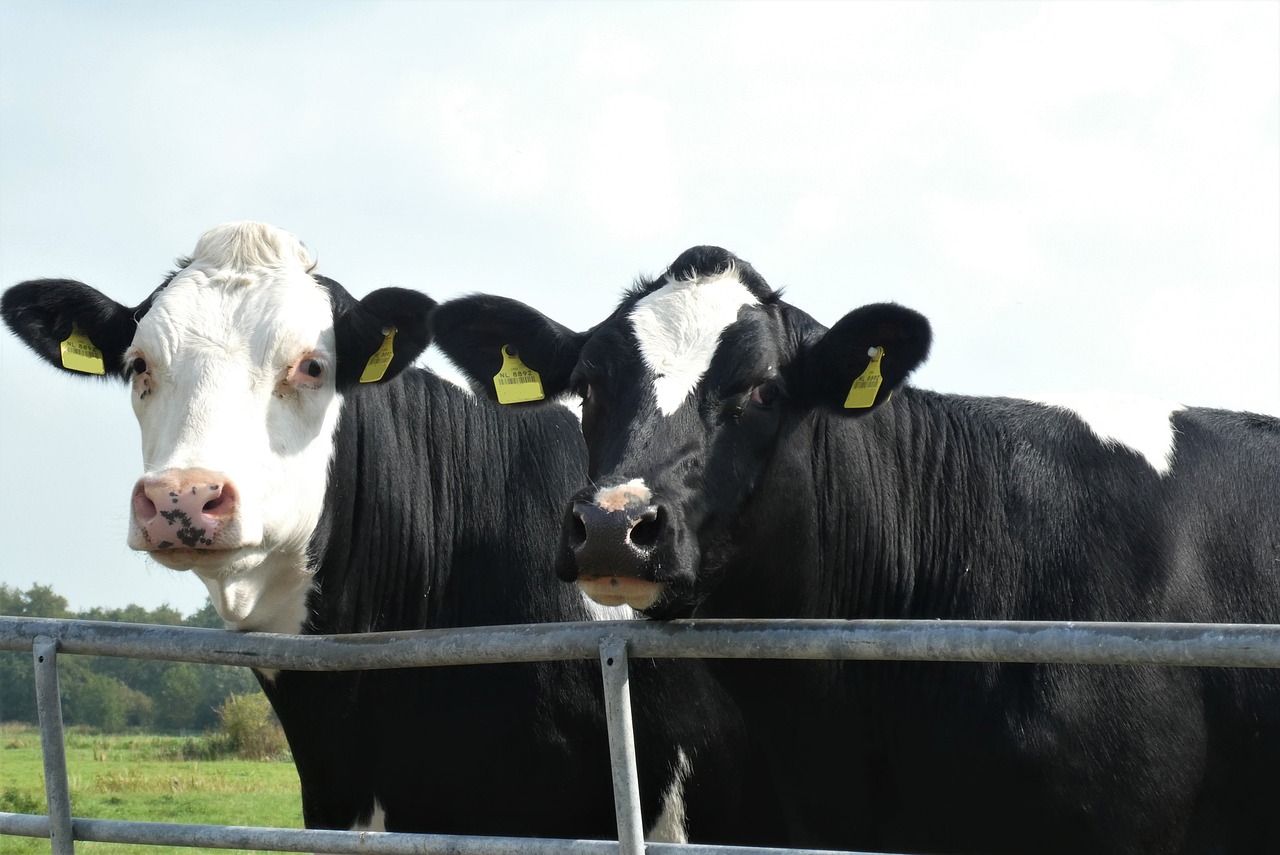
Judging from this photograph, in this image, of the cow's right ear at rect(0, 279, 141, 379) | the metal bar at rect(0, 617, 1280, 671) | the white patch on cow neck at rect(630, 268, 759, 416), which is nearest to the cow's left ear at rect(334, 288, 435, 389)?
the cow's right ear at rect(0, 279, 141, 379)

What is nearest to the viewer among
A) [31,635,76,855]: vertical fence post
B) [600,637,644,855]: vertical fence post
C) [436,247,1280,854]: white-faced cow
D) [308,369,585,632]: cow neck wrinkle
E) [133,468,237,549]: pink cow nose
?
[600,637,644,855]: vertical fence post

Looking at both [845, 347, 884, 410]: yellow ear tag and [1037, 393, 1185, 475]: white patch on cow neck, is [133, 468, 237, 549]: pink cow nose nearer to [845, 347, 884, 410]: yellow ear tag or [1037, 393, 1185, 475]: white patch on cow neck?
[845, 347, 884, 410]: yellow ear tag

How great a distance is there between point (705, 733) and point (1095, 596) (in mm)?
1564

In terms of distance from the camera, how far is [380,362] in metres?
5.01

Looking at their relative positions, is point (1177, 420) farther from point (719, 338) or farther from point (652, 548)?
point (652, 548)

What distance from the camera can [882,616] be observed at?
4.26 metres

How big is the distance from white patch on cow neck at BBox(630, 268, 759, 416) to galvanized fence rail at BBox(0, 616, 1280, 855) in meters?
1.12

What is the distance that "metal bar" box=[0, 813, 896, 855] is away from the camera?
2.70 m

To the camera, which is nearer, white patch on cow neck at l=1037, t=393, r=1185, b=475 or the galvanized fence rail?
the galvanized fence rail

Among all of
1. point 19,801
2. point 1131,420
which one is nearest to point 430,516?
point 1131,420

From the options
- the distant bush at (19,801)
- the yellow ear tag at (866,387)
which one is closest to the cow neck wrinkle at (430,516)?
the yellow ear tag at (866,387)

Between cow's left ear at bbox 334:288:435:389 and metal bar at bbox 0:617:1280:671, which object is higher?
cow's left ear at bbox 334:288:435:389

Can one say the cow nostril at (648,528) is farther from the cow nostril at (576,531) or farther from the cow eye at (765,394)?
the cow eye at (765,394)

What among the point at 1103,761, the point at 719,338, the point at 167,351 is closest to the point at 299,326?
the point at 167,351
